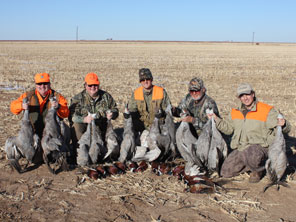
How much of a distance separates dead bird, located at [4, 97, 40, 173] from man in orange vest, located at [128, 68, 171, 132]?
202 cm

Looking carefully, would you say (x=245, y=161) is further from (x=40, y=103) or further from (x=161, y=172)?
(x=40, y=103)

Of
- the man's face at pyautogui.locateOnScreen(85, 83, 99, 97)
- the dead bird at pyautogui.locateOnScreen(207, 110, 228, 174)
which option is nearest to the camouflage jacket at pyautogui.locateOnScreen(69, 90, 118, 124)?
the man's face at pyautogui.locateOnScreen(85, 83, 99, 97)

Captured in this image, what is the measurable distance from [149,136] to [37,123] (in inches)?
79.0

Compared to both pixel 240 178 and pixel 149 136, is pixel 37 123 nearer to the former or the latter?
pixel 149 136

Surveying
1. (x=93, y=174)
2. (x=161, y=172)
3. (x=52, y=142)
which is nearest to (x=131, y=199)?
(x=93, y=174)

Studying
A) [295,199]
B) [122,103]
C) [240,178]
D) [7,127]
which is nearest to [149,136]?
[240,178]

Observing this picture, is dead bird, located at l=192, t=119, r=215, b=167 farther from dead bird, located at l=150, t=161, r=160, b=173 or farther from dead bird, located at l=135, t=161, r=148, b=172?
dead bird, located at l=135, t=161, r=148, b=172

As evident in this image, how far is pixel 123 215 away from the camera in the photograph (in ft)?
13.6

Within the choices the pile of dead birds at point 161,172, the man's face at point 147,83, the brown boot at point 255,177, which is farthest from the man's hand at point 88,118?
the brown boot at point 255,177

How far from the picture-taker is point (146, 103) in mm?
6504

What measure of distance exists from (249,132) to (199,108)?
3.74ft

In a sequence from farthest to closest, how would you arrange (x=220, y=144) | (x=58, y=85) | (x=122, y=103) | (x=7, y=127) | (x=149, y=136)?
(x=58, y=85) < (x=122, y=103) < (x=7, y=127) < (x=149, y=136) < (x=220, y=144)

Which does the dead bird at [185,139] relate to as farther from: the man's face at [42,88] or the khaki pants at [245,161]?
the man's face at [42,88]

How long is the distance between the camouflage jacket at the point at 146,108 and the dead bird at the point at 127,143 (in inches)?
29.2
